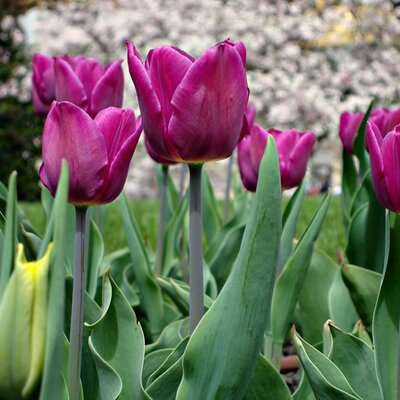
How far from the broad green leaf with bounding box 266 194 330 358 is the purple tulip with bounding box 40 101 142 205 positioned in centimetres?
43

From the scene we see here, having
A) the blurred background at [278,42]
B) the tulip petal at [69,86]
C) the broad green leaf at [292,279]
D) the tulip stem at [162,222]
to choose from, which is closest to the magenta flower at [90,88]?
the tulip petal at [69,86]

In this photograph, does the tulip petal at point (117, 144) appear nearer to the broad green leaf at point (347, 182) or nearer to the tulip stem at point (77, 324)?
the tulip stem at point (77, 324)

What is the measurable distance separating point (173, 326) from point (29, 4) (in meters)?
11.7

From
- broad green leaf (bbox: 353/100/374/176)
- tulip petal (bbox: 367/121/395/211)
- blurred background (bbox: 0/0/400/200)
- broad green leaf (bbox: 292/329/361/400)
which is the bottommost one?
blurred background (bbox: 0/0/400/200)

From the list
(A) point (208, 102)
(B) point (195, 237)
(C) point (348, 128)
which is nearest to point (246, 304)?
(B) point (195, 237)

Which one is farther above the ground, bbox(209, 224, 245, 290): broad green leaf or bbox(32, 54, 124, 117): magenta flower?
bbox(32, 54, 124, 117): magenta flower

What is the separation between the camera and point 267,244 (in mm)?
754

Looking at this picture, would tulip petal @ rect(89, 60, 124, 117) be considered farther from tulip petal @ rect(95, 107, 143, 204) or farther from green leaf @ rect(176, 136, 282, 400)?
green leaf @ rect(176, 136, 282, 400)

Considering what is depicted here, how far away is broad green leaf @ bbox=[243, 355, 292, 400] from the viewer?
3.01 ft

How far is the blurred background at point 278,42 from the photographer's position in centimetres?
1145

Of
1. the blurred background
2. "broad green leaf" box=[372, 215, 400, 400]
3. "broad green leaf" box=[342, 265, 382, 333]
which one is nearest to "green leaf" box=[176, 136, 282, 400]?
"broad green leaf" box=[372, 215, 400, 400]

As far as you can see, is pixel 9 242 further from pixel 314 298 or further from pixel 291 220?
pixel 314 298

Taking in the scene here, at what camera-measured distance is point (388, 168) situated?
0.84 meters

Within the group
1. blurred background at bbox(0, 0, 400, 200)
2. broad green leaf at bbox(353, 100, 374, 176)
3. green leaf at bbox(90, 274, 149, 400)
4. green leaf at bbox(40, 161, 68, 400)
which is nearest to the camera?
green leaf at bbox(40, 161, 68, 400)
